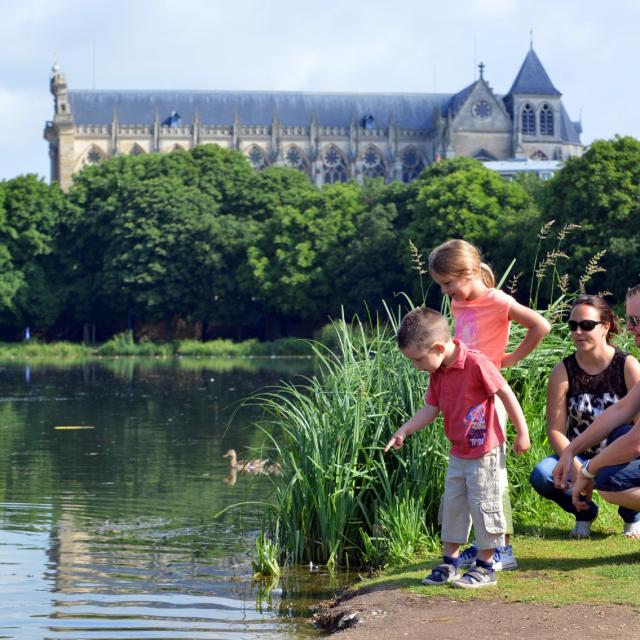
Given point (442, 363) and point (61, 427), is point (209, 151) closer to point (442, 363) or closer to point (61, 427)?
point (61, 427)

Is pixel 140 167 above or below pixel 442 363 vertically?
above

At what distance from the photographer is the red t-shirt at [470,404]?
6.91 m

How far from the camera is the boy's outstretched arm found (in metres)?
6.88

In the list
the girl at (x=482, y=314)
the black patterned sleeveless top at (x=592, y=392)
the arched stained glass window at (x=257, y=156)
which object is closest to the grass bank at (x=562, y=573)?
the girl at (x=482, y=314)

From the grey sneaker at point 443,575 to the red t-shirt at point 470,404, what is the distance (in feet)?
1.93

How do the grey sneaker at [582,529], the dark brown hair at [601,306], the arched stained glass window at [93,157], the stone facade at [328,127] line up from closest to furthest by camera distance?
the dark brown hair at [601,306]
the grey sneaker at [582,529]
the stone facade at [328,127]
the arched stained glass window at [93,157]

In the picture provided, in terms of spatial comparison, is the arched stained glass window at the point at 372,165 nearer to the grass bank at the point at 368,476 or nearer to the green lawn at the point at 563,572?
the grass bank at the point at 368,476

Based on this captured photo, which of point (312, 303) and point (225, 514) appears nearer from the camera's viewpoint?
point (225, 514)

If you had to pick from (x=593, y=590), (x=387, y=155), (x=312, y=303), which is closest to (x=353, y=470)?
(x=593, y=590)

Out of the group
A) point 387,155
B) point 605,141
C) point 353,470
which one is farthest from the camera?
point 387,155

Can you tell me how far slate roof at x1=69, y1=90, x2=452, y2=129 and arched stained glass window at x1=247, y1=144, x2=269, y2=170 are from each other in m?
2.20

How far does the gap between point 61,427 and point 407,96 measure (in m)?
91.5

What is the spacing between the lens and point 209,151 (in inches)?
3076

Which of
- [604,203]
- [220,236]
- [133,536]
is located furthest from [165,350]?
[133,536]
